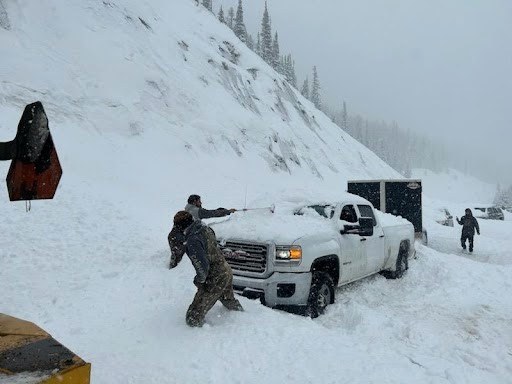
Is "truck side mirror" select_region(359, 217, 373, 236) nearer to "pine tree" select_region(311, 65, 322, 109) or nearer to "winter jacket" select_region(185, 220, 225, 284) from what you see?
"winter jacket" select_region(185, 220, 225, 284)

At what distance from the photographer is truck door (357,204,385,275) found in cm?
835

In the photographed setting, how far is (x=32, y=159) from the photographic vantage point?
2586 mm

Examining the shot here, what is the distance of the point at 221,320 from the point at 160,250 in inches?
184

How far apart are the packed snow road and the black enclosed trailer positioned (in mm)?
4606

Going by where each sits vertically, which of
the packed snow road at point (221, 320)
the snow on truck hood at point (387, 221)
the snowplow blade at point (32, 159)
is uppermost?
the snowplow blade at point (32, 159)

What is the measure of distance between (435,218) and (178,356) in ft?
89.1

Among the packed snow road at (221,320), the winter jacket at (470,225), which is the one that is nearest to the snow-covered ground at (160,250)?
the packed snow road at (221,320)

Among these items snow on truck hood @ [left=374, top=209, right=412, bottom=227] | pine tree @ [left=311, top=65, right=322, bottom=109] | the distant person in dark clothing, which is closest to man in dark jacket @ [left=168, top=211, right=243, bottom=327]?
the distant person in dark clothing

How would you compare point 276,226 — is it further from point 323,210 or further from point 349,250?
point 349,250

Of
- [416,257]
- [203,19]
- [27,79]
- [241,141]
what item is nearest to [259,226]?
[416,257]

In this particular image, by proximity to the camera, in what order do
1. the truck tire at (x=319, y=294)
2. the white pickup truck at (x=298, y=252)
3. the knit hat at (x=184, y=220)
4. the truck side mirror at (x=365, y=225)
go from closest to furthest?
the knit hat at (x=184, y=220) < the white pickup truck at (x=298, y=252) < the truck tire at (x=319, y=294) < the truck side mirror at (x=365, y=225)

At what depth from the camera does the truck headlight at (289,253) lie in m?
6.31

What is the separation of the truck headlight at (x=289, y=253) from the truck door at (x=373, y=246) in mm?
2323

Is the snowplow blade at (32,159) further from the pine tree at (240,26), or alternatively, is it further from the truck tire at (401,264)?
the pine tree at (240,26)
